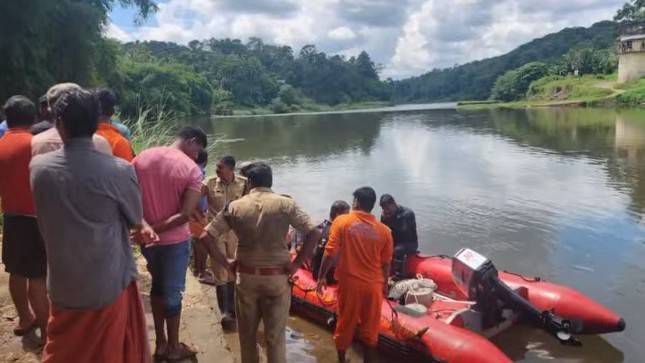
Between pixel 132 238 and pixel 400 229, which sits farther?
pixel 400 229

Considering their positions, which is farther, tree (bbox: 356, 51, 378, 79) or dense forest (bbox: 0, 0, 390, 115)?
tree (bbox: 356, 51, 378, 79)

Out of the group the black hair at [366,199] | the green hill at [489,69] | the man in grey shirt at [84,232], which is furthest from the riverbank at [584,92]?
the man in grey shirt at [84,232]

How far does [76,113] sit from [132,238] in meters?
1.36

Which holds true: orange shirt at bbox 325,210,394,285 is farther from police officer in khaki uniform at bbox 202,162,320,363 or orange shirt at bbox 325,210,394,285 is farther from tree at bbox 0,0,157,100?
tree at bbox 0,0,157,100

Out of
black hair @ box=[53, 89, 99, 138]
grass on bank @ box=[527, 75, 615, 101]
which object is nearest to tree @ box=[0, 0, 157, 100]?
black hair @ box=[53, 89, 99, 138]

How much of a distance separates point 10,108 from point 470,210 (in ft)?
35.0

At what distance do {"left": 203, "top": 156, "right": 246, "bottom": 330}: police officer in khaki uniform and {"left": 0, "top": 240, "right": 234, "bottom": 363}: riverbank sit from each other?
22 centimetres

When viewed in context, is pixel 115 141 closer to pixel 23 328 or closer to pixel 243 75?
pixel 23 328

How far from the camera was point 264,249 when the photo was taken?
3684 millimetres

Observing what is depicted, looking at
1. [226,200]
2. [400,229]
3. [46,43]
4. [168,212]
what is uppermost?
[46,43]

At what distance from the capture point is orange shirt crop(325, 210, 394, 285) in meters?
4.56

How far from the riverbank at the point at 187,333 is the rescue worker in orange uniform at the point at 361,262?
3.54ft

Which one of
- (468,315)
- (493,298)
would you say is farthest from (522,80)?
(468,315)

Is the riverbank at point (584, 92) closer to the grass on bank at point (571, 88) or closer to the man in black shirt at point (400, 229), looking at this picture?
the grass on bank at point (571, 88)
